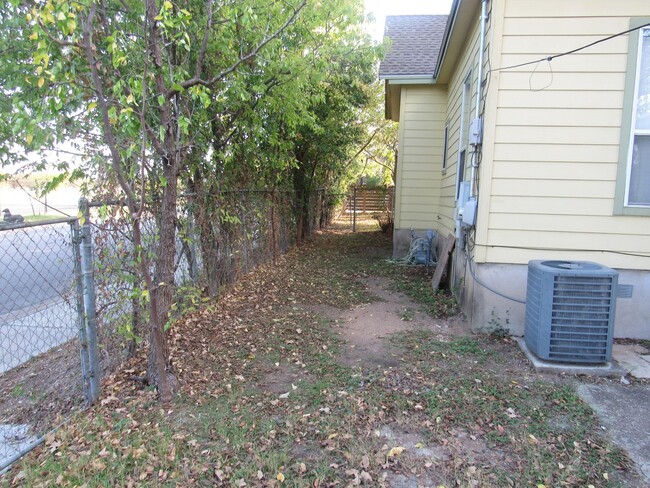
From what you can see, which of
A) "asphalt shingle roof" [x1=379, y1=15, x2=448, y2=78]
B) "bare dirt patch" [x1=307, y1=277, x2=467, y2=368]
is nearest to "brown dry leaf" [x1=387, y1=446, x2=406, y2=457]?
"bare dirt patch" [x1=307, y1=277, x2=467, y2=368]

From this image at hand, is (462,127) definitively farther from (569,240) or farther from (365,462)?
(365,462)

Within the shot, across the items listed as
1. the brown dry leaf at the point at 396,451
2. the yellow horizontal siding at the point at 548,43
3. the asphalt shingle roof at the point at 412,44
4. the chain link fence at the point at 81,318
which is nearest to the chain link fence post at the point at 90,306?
the chain link fence at the point at 81,318

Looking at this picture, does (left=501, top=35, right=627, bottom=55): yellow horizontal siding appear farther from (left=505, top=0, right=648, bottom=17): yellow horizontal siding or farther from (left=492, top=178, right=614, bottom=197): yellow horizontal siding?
(left=492, top=178, right=614, bottom=197): yellow horizontal siding

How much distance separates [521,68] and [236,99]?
294 cm

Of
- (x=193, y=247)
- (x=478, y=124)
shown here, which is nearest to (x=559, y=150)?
(x=478, y=124)

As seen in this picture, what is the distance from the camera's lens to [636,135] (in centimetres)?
409

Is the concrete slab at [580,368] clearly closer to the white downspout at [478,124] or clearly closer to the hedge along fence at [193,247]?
the white downspout at [478,124]

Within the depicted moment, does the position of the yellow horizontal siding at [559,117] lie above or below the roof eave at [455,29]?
below

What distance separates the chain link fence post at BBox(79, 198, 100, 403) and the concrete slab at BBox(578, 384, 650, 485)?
3.47 meters

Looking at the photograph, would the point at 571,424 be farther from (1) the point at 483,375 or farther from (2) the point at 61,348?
(2) the point at 61,348

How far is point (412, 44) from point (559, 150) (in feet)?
22.3

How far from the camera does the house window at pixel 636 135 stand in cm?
401

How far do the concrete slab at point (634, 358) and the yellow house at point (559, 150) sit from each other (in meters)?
0.25

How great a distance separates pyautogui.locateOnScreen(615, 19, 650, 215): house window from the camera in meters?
4.01
